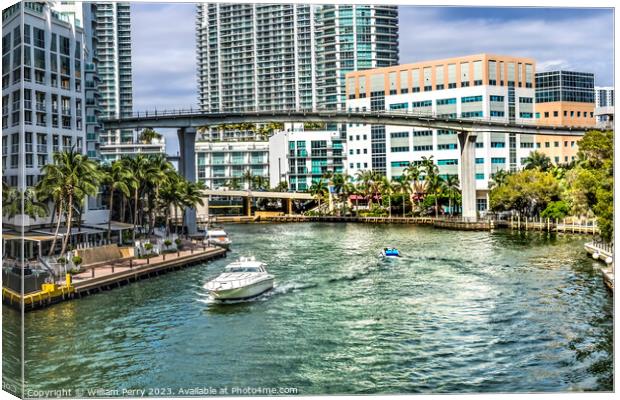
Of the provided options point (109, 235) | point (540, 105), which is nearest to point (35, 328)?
point (109, 235)

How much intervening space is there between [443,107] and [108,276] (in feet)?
131

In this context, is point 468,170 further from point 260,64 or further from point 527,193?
point 260,64

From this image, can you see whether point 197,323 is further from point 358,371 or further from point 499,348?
point 499,348

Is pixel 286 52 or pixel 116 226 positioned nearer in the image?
pixel 116 226

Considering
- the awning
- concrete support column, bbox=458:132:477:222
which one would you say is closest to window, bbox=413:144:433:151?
concrete support column, bbox=458:132:477:222

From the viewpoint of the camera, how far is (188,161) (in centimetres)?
5544

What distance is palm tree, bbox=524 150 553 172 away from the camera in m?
76.5

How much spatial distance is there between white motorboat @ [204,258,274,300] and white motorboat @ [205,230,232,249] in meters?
11.6

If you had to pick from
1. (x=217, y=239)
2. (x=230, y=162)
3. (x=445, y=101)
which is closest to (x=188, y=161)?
(x=217, y=239)

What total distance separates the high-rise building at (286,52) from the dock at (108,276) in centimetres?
7811

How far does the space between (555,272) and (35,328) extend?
85.0ft

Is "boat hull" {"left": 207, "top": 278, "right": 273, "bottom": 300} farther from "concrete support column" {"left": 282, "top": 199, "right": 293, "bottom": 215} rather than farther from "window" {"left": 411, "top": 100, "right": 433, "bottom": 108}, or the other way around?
"concrete support column" {"left": 282, "top": 199, "right": 293, "bottom": 215}

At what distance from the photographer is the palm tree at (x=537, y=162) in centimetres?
7650

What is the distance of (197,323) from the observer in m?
31.2
